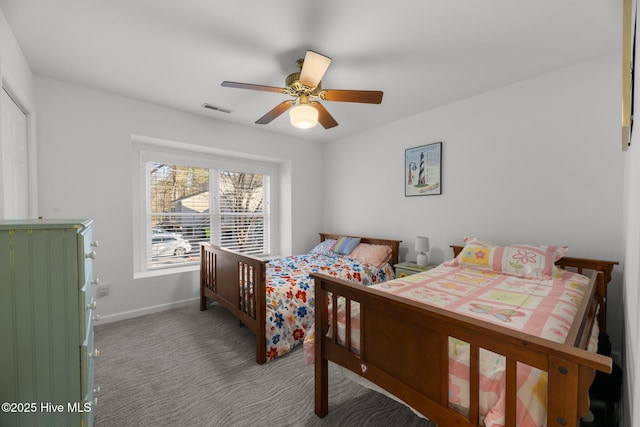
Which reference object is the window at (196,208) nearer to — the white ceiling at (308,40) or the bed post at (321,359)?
the white ceiling at (308,40)

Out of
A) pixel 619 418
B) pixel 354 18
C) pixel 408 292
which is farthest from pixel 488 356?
pixel 354 18

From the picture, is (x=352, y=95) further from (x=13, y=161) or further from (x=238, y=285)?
(x=13, y=161)

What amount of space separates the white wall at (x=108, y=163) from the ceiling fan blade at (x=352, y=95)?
2029 millimetres

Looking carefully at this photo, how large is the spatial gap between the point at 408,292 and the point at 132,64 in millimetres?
2843

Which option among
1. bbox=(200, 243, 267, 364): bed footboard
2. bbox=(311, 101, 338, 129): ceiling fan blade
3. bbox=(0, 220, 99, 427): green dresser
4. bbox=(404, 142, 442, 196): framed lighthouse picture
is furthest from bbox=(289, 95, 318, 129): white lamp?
bbox=(404, 142, 442, 196): framed lighthouse picture

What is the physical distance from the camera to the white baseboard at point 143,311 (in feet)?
9.46

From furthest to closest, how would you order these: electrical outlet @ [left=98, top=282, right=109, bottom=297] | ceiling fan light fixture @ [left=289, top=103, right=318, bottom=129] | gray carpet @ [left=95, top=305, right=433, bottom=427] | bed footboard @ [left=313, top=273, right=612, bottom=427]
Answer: electrical outlet @ [left=98, top=282, right=109, bottom=297], ceiling fan light fixture @ [left=289, top=103, right=318, bottom=129], gray carpet @ [left=95, top=305, right=433, bottom=427], bed footboard @ [left=313, top=273, right=612, bottom=427]

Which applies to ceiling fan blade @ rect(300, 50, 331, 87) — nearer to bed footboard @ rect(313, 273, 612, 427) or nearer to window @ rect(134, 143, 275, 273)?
bed footboard @ rect(313, 273, 612, 427)

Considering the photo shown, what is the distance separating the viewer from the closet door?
1.82 m

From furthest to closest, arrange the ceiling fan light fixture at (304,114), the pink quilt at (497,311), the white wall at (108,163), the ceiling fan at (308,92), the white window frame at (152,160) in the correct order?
1. the white window frame at (152,160)
2. the white wall at (108,163)
3. the ceiling fan light fixture at (304,114)
4. the ceiling fan at (308,92)
5. the pink quilt at (497,311)

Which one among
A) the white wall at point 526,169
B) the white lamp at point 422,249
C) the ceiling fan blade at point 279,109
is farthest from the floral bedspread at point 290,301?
the ceiling fan blade at point 279,109

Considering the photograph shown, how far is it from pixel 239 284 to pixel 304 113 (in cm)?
162

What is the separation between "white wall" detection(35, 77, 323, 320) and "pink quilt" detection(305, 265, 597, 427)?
2433mm

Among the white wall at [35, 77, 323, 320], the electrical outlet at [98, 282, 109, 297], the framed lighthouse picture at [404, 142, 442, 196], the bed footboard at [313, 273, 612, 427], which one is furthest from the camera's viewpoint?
the framed lighthouse picture at [404, 142, 442, 196]
